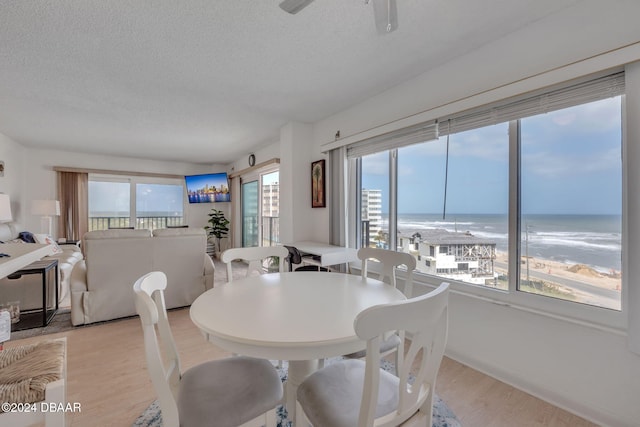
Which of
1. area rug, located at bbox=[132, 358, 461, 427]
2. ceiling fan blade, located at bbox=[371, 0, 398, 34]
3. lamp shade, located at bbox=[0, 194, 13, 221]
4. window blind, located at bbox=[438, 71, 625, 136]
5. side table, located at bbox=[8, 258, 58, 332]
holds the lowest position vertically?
area rug, located at bbox=[132, 358, 461, 427]

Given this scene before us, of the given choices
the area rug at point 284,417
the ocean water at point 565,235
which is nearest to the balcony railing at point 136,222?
the area rug at point 284,417

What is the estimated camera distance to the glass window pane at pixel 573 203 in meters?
1.52

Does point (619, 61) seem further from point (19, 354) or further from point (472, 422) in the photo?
point (19, 354)

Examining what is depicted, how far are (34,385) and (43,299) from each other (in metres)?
2.42

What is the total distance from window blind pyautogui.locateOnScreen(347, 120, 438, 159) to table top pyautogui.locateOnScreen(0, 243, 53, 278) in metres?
2.57

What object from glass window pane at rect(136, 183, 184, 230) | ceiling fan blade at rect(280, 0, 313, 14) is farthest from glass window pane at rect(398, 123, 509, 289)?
glass window pane at rect(136, 183, 184, 230)

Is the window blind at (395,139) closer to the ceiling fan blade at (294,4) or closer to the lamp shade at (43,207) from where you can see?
the ceiling fan blade at (294,4)

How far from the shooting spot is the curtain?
5.34m

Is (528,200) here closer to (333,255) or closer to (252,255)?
(333,255)

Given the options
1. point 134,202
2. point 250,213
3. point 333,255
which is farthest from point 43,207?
point 333,255

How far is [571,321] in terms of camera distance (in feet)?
5.14

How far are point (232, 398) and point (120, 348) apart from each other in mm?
1880

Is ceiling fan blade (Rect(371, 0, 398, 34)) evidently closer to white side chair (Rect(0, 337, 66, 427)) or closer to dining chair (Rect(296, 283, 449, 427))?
dining chair (Rect(296, 283, 449, 427))

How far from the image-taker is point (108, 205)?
19.6 ft
